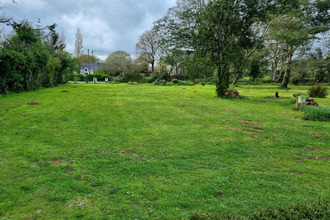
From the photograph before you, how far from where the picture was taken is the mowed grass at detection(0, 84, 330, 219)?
9.75 ft

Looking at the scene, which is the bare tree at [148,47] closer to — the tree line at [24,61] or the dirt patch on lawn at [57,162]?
the tree line at [24,61]

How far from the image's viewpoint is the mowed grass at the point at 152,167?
2.97m

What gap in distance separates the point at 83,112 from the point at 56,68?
60.9 feet

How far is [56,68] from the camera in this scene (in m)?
24.0

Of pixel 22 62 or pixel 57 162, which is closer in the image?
pixel 57 162

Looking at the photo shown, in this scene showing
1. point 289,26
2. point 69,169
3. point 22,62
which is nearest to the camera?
point 69,169

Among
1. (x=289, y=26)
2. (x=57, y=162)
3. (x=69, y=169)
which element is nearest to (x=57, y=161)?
(x=57, y=162)

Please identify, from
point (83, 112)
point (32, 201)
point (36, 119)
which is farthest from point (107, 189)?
point (83, 112)

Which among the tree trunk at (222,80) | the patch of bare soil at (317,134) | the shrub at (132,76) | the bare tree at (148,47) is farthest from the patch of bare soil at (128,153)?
the bare tree at (148,47)

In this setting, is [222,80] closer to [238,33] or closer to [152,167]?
[238,33]

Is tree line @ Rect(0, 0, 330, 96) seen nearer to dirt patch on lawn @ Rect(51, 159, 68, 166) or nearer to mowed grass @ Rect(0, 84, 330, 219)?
mowed grass @ Rect(0, 84, 330, 219)

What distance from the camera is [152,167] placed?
4164 mm

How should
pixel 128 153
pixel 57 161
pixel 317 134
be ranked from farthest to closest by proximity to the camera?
pixel 317 134, pixel 128 153, pixel 57 161

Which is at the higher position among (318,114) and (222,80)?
(222,80)
